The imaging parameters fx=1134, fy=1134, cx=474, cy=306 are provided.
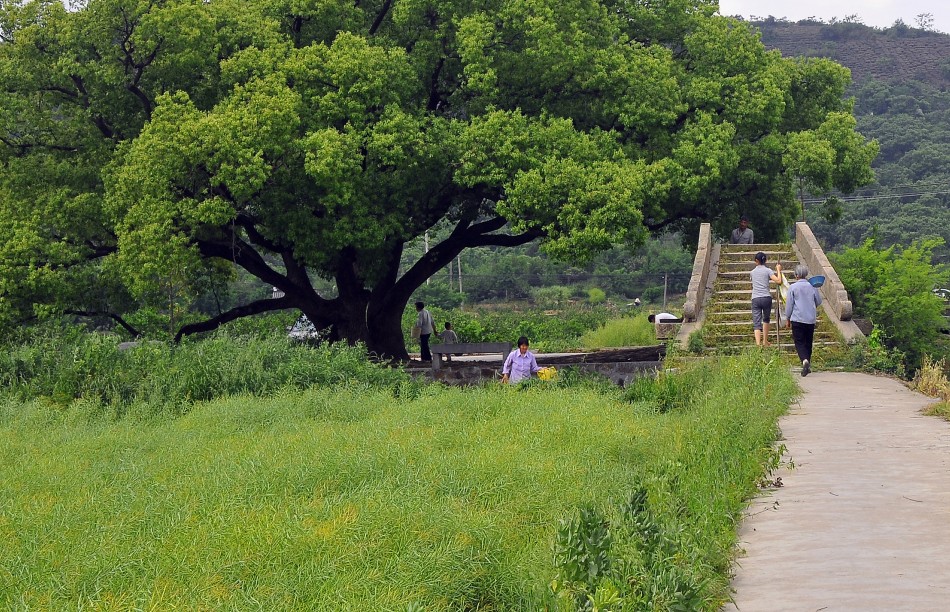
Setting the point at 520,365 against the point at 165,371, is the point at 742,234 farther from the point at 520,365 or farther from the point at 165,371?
the point at 165,371

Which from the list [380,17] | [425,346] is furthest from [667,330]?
[380,17]

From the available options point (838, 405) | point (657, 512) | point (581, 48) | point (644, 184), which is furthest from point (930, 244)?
point (657, 512)

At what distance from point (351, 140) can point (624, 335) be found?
13.8 meters

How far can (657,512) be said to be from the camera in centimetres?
710

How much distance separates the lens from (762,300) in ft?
57.2

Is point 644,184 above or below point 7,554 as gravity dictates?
above

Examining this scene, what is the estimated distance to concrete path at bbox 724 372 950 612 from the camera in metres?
5.71

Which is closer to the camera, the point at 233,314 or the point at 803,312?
the point at 803,312

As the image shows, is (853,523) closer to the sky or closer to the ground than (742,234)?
closer to the ground

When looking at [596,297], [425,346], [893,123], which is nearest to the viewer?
[425,346]

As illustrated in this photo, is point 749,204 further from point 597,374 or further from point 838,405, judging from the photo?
point 838,405

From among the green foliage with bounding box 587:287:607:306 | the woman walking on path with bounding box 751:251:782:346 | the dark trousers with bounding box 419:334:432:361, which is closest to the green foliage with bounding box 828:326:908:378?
the woman walking on path with bounding box 751:251:782:346

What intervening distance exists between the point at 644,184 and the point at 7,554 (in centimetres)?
1756

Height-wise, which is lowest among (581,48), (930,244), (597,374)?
(597,374)
